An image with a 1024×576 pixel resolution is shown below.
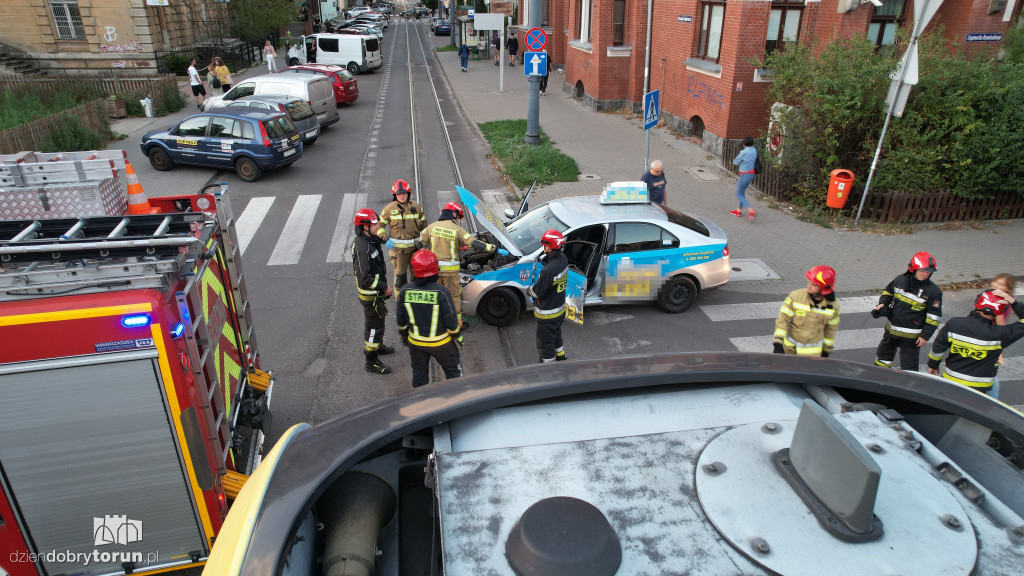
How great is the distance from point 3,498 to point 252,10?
3807 centimetres

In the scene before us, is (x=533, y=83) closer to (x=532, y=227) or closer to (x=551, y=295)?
(x=532, y=227)

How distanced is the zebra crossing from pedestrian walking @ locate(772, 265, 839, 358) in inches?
284

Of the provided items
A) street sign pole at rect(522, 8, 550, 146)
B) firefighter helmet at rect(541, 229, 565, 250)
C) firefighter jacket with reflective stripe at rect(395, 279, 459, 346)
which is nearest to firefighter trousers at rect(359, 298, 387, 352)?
firefighter jacket with reflective stripe at rect(395, 279, 459, 346)

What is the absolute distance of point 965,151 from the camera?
11.7 meters

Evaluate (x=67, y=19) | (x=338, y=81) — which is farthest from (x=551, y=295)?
(x=67, y=19)

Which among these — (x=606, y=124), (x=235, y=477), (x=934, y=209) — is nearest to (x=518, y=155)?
(x=606, y=124)

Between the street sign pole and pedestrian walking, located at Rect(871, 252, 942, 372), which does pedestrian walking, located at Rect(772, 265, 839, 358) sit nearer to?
pedestrian walking, located at Rect(871, 252, 942, 372)

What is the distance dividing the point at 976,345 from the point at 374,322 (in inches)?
235

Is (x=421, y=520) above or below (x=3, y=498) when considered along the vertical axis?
above

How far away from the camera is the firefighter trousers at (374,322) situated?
23.8 feet

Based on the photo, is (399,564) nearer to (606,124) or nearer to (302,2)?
(606,124)

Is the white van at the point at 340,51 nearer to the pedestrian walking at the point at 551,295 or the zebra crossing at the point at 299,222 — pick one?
the zebra crossing at the point at 299,222

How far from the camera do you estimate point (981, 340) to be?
5465 mm

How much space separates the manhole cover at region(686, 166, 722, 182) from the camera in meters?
15.4
